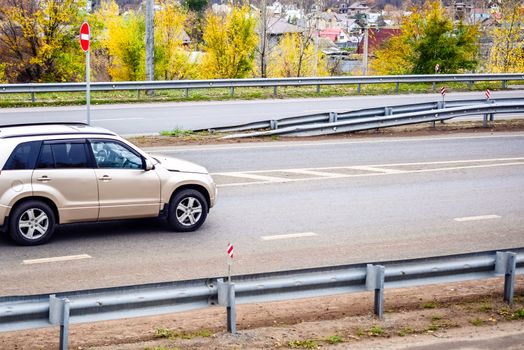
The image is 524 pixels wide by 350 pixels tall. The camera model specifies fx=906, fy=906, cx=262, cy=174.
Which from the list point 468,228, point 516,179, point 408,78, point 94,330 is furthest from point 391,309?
point 408,78

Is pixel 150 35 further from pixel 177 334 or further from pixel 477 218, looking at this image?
pixel 177 334

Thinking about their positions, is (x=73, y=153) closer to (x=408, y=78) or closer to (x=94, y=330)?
(x=94, y=330)

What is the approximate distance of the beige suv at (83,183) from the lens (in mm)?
12148

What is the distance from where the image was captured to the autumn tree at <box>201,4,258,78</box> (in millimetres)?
49312

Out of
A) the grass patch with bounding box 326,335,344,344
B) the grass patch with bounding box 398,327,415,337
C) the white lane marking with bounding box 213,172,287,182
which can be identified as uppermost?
the white lane marking with bounding box 213,172,287,182

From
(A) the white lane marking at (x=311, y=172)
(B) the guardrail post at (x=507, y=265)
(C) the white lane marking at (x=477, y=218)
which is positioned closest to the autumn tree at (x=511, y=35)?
(A) the white lane marking at (x=311, y=172)

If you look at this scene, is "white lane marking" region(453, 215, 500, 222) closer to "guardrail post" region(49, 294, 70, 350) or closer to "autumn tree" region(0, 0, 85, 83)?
"guardrail post" region(49, 294, 70, 350)

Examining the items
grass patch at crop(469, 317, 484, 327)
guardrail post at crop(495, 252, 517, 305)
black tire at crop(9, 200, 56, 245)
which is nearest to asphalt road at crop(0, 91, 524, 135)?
black tire at crop(9, 200, 56, 245)

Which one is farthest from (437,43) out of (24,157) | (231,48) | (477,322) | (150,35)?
(477,322)

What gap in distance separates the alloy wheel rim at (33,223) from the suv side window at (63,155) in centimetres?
64

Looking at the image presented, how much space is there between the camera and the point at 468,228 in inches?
563

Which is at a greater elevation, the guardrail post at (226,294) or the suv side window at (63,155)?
the suv side window at (63,155)

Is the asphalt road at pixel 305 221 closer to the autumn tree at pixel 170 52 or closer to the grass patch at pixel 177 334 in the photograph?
the grass patch at pixel 177 334

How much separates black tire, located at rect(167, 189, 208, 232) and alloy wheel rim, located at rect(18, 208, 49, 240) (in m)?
1.91
